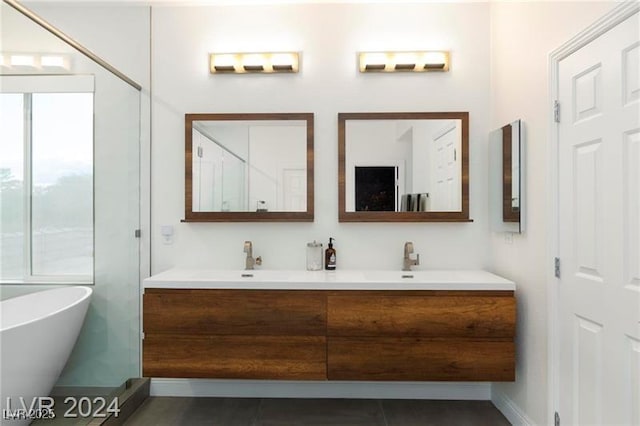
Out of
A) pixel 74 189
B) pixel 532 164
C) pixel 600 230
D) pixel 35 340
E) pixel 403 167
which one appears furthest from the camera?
pixel 403 167

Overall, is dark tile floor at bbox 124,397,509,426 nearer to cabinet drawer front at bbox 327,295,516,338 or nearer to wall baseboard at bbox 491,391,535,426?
wall baseboard at bbox 491,391,535,426

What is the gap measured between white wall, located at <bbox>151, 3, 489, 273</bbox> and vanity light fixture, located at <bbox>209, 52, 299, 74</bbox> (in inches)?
2.5

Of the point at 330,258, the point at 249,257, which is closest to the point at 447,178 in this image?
the point at 330,258

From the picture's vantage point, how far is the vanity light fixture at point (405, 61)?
8.57ft

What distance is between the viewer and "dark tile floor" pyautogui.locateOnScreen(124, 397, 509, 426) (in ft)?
7.66

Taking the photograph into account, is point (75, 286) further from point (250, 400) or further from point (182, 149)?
point (250, 400)

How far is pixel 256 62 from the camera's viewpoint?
103 inches

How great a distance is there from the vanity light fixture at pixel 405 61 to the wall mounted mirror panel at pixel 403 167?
32cm

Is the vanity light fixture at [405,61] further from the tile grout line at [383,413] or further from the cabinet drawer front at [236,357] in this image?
the tile grout line at [383,413]

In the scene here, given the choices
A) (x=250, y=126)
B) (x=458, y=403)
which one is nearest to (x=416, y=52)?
(x=250, y=126)

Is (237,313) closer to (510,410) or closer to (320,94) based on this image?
(320,94)

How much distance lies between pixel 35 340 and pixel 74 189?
0.89m

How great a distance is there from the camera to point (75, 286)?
237cm

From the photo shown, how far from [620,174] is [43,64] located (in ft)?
9.40
